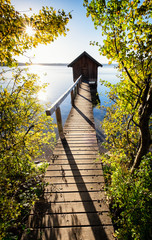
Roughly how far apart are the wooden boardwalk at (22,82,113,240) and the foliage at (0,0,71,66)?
122 inches

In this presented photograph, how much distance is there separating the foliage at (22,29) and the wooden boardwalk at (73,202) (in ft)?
10.1

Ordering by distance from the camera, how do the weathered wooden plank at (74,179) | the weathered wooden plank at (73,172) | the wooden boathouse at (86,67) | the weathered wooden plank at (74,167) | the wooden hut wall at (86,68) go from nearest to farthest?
A: the weathered wooden plank at (74,179)
the weathered wooden plank at (73,172)
the weathered wooden plank at (74,167)
the wooden boathouse at (86,67)
the wooden hut wall at (86,68)

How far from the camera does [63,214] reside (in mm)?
2246

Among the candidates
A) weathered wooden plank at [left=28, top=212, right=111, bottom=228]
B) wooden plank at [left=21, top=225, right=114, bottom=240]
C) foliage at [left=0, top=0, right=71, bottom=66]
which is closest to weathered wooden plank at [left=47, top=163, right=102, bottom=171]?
weathered wooden plank at [left=28, top=212, right=111, bottom=228]

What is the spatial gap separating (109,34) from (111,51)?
1.06ft

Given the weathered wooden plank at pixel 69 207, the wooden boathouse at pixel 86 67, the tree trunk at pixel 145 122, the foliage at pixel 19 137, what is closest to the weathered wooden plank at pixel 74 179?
the foliage at pixel 19 137

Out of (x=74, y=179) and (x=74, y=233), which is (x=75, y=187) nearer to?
(x=74, y=179)

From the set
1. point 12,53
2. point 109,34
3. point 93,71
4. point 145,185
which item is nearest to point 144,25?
point 109,34

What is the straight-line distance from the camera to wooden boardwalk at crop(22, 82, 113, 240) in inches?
79.0

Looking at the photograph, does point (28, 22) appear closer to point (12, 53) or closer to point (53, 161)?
point (12, 53)

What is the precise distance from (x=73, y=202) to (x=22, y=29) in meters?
3.83

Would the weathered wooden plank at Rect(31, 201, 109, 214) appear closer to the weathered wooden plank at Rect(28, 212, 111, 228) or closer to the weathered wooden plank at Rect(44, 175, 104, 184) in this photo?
the weathered wooden plank at Rect(28, 212, 111, 228)

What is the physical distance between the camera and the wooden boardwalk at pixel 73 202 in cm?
201

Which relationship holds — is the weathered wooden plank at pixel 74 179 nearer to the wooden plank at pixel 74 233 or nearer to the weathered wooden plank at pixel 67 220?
the weathered wooden plank at pixel 67 220
